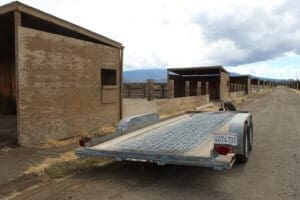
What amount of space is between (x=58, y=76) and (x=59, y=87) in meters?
0.33

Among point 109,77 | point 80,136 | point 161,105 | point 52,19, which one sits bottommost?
point 80,136

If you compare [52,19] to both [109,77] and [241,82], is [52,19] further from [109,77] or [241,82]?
[241,82]

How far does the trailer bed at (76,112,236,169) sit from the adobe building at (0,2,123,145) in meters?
3.06

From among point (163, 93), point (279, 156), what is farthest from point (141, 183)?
point (163, 93)

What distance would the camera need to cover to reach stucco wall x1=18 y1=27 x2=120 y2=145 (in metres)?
9.77

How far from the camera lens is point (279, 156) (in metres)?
8.92

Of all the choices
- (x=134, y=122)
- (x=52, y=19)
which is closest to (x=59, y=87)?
(x=52, y=19)

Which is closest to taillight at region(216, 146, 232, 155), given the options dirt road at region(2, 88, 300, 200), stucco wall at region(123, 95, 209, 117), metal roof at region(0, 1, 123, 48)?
dirt road at region(2, 88, 300, 200)

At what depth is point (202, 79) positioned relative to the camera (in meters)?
39.0

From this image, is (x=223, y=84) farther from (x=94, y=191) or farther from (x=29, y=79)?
(x=94, y=191)

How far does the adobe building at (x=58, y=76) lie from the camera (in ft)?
31.9

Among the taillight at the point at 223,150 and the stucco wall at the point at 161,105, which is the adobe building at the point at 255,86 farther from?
the taillight at the point at 223,150

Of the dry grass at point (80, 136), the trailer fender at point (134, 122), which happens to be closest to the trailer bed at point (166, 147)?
the trailer fender at point (134, 122)

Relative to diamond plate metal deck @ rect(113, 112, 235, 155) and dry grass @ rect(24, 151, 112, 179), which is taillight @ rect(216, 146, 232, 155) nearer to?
diamond plate metal deck @ rect(113, 112, 235, 155)
